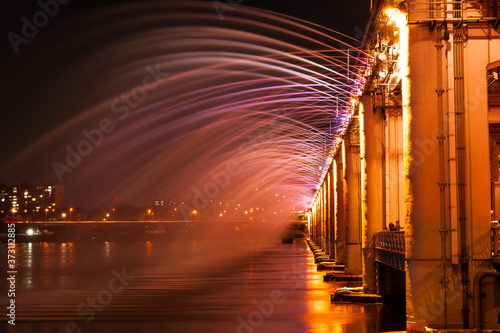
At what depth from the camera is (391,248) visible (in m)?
29.1

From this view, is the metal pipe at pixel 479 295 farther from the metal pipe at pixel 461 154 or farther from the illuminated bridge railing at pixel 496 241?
the illuminated bridge railing at pixel 496 241

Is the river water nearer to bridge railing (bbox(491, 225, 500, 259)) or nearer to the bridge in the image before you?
the bridge

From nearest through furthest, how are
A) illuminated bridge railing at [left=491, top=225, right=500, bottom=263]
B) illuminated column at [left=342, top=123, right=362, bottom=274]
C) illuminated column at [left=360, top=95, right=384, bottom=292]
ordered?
illuminated bridge railing at [left=491, top=225, right=500, bottom=263] < illuminated column at [left=360, top=95, right=384, bottom=292] < illuminated column at [left=342, top=123, right=362, bottom=274]

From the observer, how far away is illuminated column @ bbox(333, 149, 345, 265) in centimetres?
5375

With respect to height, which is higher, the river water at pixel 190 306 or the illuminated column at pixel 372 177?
the illuminated column at pixel 372 177

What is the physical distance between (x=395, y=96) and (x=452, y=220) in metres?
14.7

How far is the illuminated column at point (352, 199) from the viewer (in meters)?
42.8

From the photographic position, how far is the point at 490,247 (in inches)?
814

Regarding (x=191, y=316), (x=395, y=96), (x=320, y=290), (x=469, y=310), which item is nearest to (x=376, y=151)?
(x=395, y=96)

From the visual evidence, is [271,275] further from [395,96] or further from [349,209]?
[395,96]
